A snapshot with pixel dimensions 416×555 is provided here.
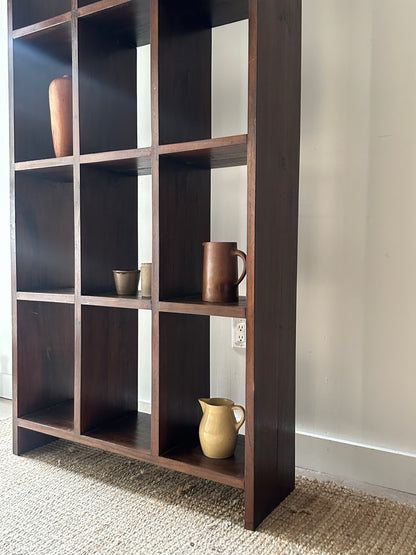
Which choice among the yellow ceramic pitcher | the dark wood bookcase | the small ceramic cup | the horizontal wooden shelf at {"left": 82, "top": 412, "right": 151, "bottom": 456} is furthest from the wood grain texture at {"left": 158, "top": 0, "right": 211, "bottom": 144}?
the horizontal wooden shelf at {"left": 82, "top": 412, "right": 151, "bottom": 456}

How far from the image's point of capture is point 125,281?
142 cm

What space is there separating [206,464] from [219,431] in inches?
3.4

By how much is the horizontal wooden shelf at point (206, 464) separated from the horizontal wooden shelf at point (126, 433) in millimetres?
77

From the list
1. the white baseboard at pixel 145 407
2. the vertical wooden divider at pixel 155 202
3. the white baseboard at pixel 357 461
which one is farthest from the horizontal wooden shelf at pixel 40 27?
the white baseboard at pixel 357 461

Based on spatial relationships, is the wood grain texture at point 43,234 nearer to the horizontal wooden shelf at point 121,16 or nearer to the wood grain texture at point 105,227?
the wood grain texture at point 105,227

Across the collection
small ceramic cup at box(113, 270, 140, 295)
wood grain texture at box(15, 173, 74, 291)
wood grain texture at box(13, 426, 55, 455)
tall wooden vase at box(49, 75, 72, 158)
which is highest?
tall wooden vase at box(49, 75, 72, 158)

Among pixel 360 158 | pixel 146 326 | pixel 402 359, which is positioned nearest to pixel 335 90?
pixel 360 158

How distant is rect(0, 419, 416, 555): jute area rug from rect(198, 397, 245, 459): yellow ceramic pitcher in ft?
0.43

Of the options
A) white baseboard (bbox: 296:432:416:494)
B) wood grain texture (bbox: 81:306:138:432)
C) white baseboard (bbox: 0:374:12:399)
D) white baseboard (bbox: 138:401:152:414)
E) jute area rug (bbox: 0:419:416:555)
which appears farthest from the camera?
white baseboard (bbox: 0:374:12:399)

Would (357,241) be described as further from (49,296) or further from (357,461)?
(49,296)

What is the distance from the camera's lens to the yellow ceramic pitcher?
1.28 metres

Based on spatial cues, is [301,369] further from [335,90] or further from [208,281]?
[335,90]

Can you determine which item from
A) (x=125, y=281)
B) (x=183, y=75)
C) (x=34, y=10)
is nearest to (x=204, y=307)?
(x=125, y=281)

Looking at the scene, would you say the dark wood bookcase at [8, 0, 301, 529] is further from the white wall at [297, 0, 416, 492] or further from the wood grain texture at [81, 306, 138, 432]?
the white wall at [297, 0, 416, 492]
